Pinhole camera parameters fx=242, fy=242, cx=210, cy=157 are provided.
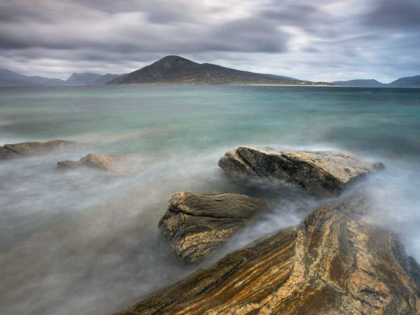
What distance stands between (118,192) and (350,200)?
27.9 ft

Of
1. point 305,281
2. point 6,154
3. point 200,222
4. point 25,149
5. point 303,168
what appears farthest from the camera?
point 25,149

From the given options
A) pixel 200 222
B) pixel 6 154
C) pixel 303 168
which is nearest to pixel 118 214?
pixel 200 222

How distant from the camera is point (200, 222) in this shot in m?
6.24

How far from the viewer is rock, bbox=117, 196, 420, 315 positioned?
13.1 feet

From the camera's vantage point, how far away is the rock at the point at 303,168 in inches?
324

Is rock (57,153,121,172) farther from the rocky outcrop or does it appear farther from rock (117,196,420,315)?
rock (117,196,420,315)

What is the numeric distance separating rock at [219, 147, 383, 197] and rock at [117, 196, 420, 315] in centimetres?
244

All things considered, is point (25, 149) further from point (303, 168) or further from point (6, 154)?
point (303, 168)

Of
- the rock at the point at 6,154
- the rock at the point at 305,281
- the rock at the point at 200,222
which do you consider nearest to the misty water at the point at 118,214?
the rock at the point at 200,222

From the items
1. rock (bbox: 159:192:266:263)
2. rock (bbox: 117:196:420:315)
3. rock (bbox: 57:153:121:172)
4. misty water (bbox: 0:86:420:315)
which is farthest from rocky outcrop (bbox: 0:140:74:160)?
rock (bbox: 117:196:420:315)

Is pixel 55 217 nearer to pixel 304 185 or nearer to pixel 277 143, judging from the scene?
pixel 304 185

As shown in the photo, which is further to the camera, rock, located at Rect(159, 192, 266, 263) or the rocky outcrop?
the rocky outcrop

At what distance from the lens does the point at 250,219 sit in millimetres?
7090

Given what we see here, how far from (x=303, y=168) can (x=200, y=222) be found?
4.40 meters
